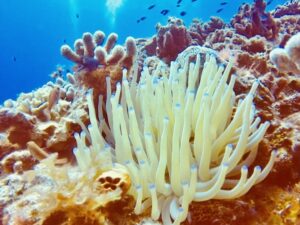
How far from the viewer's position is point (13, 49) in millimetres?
58031

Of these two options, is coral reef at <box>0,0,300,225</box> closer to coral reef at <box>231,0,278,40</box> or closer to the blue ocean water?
coral reef at <box>231,0,278,40</box>

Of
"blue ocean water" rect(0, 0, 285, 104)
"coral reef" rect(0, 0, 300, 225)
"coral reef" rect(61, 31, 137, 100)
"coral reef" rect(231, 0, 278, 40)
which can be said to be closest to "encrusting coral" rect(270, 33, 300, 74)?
"coral reef" rect(0, 0, 300, 225)

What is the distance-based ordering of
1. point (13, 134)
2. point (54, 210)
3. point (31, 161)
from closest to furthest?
point (54, 210), point (31, 161), point (13, 134)

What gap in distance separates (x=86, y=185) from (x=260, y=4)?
22.1 ft

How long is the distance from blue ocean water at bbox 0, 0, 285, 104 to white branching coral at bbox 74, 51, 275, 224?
45.8 meters

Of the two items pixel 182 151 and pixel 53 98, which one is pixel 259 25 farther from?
pixel 182 151

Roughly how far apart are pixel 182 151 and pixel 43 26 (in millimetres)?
65798

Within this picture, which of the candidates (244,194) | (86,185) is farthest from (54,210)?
(244,194)

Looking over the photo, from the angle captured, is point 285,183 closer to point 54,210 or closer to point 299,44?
point 299,44

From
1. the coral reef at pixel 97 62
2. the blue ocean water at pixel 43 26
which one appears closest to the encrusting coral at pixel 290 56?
the coral reef at pixel 97 62

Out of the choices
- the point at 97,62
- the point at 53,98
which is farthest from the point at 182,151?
the point at 53,98

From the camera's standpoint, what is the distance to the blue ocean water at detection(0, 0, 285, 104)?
5512cm

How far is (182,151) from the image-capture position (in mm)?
1904

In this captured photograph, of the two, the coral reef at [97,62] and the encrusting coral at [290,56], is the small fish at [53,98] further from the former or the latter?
the encrusting coral at [290,56]
